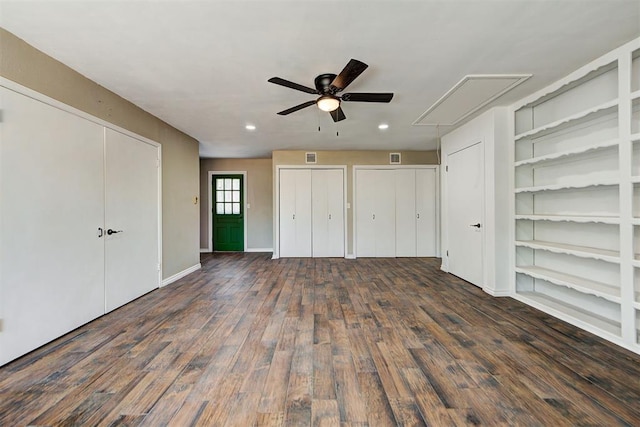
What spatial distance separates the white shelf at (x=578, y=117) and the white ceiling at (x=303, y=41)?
456 millimetres

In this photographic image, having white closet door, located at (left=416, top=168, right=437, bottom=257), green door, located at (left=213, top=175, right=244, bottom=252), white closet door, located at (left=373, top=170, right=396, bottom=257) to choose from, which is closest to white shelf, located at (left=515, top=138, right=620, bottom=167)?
white closet door, located at (left=416, top=168, right=437, bottom=257)

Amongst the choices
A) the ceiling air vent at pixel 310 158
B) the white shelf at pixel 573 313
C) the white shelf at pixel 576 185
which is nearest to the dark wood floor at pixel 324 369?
the white shelf at pixel 573 313

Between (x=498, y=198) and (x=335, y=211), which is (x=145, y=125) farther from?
(x=498, y=198)

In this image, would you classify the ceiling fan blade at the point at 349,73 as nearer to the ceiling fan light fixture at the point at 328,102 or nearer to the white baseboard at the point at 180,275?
the ceiling fan light fixture at the point at 328,102

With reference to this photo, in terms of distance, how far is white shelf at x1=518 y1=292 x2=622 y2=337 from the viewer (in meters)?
2.34

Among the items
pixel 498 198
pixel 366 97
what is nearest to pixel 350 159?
pixel 498 198

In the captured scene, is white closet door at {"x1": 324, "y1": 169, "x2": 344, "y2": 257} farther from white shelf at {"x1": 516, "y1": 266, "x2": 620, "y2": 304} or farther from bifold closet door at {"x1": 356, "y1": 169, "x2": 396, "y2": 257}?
white shelf at {"x1": 516, "y1": 266, "x2": 620, "y2": 304}

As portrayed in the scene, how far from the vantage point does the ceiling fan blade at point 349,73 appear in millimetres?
2014

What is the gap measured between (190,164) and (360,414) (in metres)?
4.68

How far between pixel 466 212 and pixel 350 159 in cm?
281

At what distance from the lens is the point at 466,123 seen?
4055 mm

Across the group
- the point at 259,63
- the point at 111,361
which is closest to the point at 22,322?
the point at 111,361

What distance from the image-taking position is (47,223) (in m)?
2.24

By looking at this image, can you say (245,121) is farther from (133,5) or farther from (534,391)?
(534,391)
